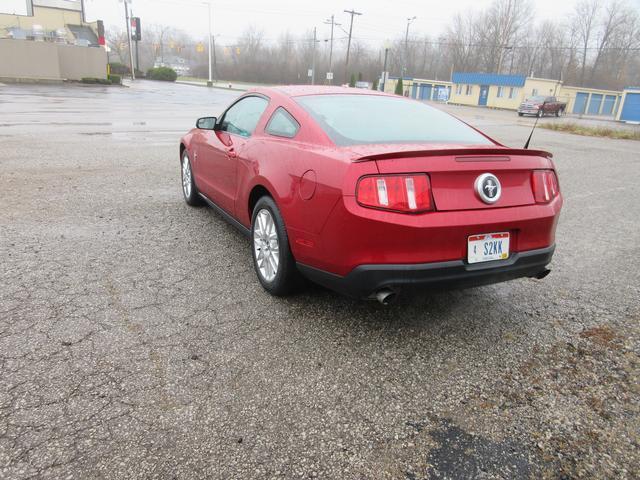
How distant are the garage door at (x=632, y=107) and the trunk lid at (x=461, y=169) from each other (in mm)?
40905

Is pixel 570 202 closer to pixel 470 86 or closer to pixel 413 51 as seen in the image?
pixel 470 86

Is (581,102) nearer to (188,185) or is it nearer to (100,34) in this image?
(100,34)

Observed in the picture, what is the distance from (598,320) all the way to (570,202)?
4279mm

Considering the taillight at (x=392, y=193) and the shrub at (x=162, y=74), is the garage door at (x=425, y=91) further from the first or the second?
the taillight at (x=392, y=193)

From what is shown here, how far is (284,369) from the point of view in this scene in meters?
2.64

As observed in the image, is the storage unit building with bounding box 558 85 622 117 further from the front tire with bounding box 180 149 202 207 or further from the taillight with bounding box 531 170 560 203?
the taillight with bounding box 531 170 560 203

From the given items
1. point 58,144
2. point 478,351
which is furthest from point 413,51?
point 478,351

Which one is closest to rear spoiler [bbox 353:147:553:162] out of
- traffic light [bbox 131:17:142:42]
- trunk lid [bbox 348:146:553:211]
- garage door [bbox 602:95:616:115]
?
trunk lid [bbox 348:146:553:211]

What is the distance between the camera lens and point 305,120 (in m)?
3.33

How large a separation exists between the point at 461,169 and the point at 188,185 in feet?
12.8

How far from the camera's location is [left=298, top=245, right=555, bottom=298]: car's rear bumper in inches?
103

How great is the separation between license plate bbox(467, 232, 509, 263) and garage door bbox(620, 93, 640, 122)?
135ft

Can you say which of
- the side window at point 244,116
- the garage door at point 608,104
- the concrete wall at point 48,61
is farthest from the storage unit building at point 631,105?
the concrete wall at point 48,61

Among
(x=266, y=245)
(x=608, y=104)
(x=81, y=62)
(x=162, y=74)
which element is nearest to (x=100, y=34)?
(x=81, y=62)
